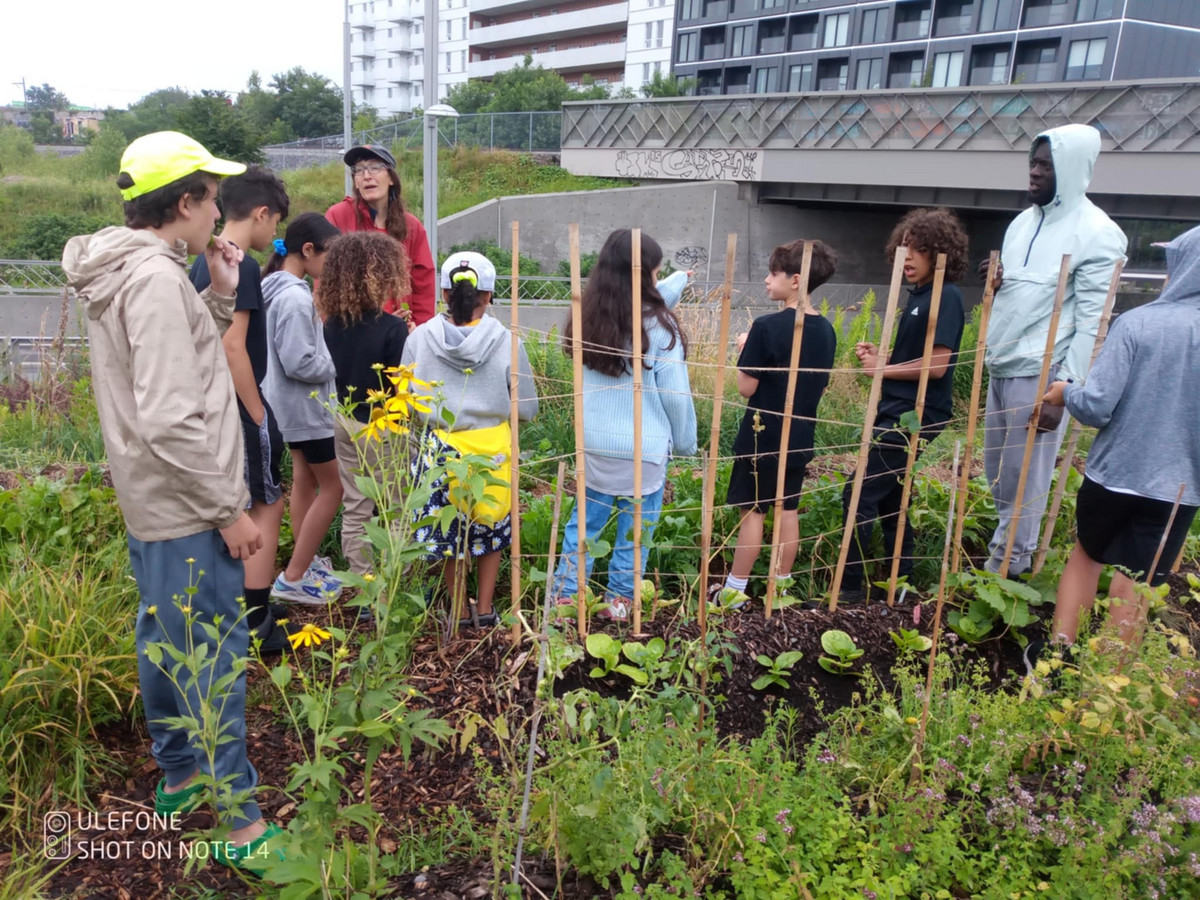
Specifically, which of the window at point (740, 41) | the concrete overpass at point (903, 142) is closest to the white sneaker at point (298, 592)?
the concrete overpass at point (903, 142)

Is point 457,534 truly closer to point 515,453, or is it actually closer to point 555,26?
point 515,453

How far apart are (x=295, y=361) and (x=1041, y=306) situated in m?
3.15

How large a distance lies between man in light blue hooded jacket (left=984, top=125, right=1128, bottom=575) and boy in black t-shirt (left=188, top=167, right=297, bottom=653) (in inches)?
118

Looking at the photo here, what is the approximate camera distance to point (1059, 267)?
3539mm

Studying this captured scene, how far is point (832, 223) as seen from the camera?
87.0 ft

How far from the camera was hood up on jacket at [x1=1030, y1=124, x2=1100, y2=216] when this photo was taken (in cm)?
351

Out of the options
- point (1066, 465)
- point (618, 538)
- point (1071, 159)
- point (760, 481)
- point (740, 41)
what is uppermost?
point (740, 41)

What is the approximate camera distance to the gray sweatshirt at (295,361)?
3229mm

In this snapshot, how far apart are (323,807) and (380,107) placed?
76715mm

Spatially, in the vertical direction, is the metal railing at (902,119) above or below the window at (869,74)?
below

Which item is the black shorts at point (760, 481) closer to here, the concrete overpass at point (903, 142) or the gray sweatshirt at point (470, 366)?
the gray sweatshirt at point (470, 366)

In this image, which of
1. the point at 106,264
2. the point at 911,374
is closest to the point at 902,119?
the point at 911,374

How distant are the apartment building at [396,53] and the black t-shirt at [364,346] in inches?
2569

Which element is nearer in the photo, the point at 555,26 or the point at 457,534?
the point at 457,534
